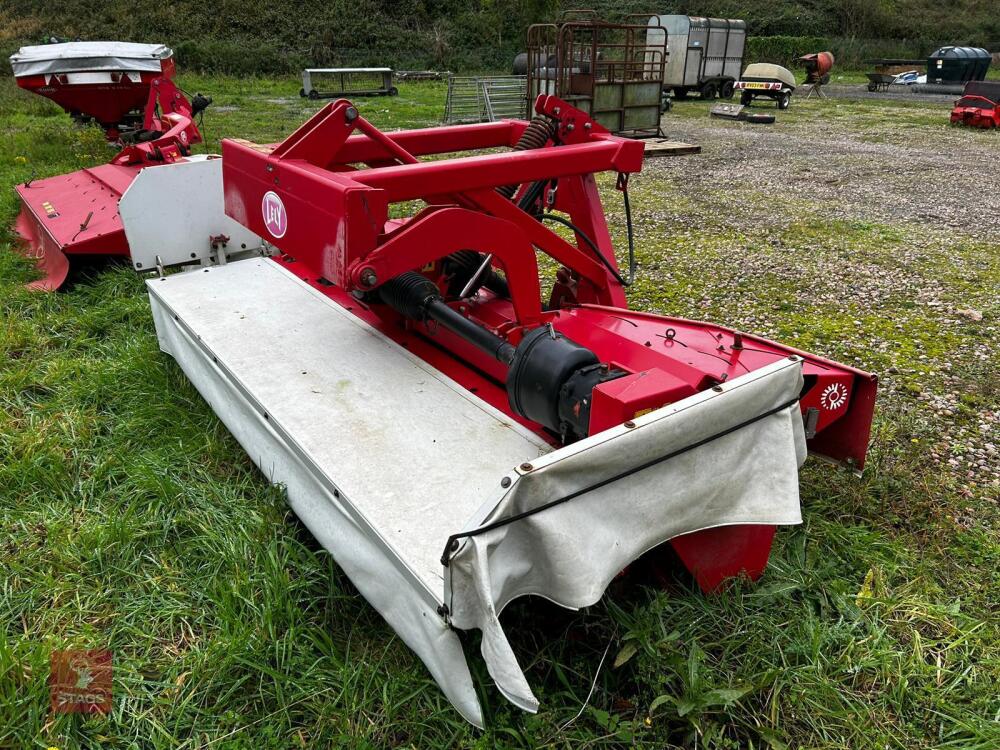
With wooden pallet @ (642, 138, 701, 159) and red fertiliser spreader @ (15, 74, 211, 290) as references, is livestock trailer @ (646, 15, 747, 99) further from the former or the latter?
red fertiliser spreader @ (15, 74, 211, 290)

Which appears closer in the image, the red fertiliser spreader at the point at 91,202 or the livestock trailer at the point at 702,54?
the red fertiliser spreader at the point at 91,202

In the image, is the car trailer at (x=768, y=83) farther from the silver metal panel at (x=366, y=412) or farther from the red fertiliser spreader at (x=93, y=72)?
the silver metal panel at (x=366, y=412)

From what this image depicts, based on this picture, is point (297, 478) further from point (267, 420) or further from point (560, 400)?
point (560, 400)

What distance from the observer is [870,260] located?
17.9 ft

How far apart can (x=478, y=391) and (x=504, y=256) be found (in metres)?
0.50

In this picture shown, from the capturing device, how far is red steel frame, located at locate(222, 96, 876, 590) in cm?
212

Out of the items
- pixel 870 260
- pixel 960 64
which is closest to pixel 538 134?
pixel 870 260

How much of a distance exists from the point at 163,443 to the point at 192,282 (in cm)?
103

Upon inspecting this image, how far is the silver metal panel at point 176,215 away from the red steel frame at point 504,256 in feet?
3.72

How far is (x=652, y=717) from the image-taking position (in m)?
1.76

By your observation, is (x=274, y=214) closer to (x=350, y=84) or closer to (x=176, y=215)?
(x=176, y=215)

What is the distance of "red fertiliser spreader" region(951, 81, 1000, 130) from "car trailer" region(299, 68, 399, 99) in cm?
1164

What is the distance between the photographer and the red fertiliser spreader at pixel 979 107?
42.7ft

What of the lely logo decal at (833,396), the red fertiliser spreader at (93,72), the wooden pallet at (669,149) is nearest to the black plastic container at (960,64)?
the wooden pallet at (669,149)
